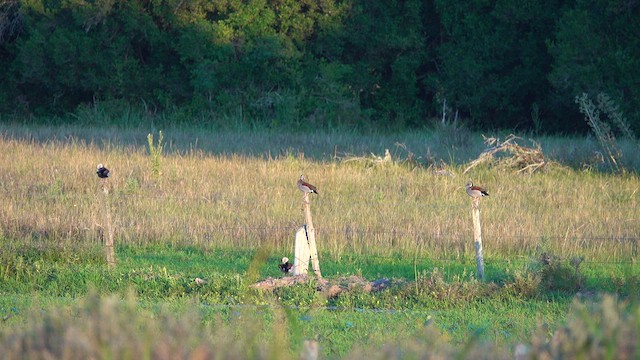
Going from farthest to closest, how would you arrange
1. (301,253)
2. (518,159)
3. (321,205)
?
(518,159)
(321,205)
(301,253)

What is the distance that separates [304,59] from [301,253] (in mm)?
22772

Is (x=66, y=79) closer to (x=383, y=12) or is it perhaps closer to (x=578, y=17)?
(x=383, y=12)

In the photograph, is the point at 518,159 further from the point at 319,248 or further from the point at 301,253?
the point at 301,253

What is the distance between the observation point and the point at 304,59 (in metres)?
32.0

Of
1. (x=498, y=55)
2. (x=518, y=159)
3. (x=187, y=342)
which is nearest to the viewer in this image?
(x=187, y=342)

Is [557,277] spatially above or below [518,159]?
above

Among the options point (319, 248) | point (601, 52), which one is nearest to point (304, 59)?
point (601, 52)

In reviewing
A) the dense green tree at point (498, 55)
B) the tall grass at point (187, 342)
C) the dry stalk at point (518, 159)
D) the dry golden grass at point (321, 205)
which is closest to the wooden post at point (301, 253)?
the dry golden grass at point (321, 205)

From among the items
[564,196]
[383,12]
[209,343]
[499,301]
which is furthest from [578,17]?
[209,343]

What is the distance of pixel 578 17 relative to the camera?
26781 millimetres

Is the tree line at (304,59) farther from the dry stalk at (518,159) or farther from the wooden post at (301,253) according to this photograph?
the wooden post at (301,253)

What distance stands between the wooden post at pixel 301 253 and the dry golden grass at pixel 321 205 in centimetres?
200

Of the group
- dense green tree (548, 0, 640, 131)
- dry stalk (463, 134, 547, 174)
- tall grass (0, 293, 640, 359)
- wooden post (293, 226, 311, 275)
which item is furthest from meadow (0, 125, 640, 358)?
dense green tree (548, 0, 640, 131)

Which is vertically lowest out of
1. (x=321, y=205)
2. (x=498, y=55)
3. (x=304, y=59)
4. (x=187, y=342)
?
(x=321, y=205)
